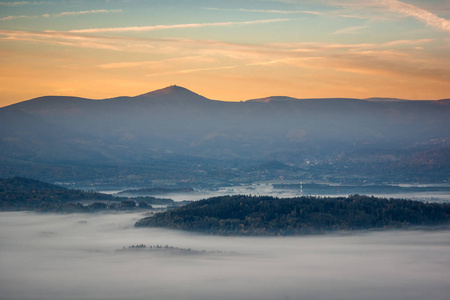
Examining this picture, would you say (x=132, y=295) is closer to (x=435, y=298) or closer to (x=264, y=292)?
(x=264, y=292)

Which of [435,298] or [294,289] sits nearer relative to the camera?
[435,298]

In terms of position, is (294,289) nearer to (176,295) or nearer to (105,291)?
(176,295)

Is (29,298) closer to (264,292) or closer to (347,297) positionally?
(264,292)

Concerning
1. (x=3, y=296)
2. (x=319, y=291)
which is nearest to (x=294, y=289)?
(x=319, y=291)

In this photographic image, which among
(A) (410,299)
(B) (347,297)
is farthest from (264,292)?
(A) (410,299)

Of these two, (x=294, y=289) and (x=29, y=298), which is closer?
(x=29, y=298)

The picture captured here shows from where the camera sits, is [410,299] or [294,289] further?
[294,289]

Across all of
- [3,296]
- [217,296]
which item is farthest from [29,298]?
[217,296]
